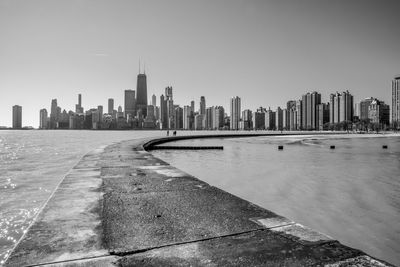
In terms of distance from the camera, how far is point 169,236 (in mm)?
3830

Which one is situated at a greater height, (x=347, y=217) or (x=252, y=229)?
(x=252, y=229)

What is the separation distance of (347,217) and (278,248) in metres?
5.60

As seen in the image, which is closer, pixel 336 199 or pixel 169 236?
pixel 169 236

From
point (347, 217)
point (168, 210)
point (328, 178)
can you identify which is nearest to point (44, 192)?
point (168, 210)

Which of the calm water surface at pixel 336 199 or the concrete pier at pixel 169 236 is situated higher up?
the concrete pier at pixel 169 236

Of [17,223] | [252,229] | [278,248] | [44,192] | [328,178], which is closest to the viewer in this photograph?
[278,248]

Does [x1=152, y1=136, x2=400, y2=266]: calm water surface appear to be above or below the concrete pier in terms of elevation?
below

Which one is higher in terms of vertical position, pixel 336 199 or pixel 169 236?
pixel 169 236

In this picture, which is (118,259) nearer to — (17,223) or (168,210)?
(168,210)

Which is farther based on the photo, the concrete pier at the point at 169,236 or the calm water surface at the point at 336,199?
the calm water surface at the point at 336,199

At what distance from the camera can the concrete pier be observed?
121 inches

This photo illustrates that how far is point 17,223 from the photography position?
6797 millimetres

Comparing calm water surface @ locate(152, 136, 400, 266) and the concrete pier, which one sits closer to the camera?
the concrete pier

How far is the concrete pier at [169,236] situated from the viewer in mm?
3068
